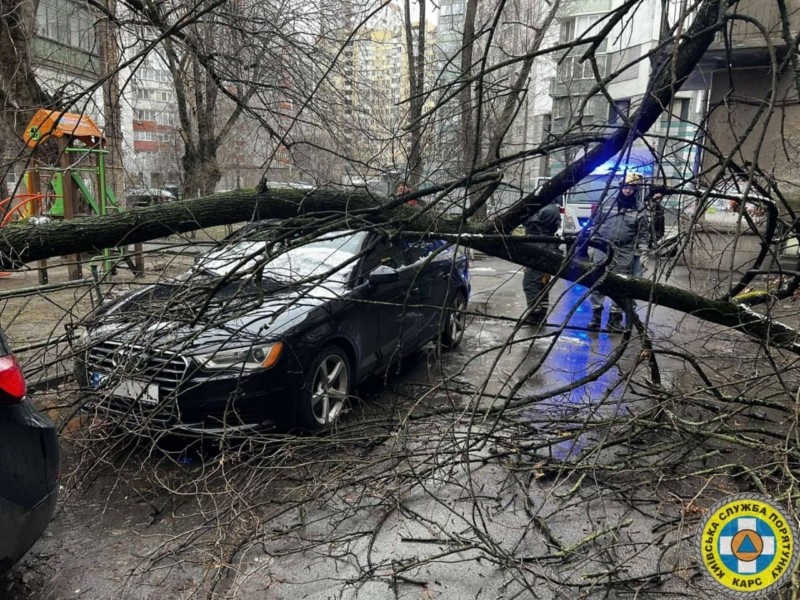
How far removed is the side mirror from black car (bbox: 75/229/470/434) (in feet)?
0.76

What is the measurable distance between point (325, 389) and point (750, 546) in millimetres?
2939

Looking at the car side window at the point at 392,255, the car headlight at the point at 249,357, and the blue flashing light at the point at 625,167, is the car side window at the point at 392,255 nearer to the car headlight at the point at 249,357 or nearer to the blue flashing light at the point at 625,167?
the car headlight at the point at 249,357

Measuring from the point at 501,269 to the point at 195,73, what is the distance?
8819 millimetres

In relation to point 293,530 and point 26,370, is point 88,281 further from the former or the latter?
point 293,530

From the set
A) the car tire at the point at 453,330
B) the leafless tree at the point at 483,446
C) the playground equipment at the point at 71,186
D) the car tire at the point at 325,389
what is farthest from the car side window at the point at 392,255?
the playground equipment at the point at 71,186

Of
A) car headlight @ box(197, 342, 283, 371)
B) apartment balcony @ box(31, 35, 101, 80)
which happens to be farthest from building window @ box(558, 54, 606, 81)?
apartment balcony @ box(31, 35, 101, 80)

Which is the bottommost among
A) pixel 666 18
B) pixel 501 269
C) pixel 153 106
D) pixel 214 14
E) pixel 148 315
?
pixel 501 269

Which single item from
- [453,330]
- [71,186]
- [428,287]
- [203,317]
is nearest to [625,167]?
[203,317]

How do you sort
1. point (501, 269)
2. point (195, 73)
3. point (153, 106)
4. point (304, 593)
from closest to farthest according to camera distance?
point (304, 593) → point (195, 73) → point (501, 269) → point (153, 106)

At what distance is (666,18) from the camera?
10.4 ft

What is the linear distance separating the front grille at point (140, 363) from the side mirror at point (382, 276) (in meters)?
1.63

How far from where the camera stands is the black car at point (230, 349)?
3.46 meters

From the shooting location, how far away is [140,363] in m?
3.47

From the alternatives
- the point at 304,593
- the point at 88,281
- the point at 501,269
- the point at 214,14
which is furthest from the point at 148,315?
the point at 501,269
